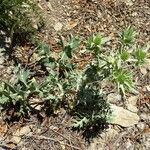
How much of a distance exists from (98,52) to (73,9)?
45.3 inches

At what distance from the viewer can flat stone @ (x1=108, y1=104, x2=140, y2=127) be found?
10.8 ft

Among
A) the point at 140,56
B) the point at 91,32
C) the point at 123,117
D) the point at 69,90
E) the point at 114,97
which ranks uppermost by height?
the point at 140,56

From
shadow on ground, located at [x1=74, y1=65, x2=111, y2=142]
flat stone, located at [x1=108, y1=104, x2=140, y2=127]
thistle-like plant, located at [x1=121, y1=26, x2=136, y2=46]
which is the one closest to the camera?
thistle-like plant, located at [x1=121, y1=26, x2=136, y2=46]

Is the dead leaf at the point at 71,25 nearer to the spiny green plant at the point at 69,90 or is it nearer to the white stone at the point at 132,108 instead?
the spiny green plant at the point at 69,90

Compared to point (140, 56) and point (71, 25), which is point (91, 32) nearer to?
point (71, 25)

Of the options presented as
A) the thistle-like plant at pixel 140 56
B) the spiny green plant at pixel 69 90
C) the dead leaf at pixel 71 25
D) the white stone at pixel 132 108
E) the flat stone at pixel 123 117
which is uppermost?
the thistle-like plant at pixel 140 56

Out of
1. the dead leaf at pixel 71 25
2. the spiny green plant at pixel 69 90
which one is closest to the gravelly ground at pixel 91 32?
the dead leaf at pixel 71 25

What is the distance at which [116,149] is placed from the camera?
3172mm

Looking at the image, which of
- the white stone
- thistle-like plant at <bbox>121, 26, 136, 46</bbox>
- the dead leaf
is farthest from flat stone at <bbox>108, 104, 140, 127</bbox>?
the dead leaf

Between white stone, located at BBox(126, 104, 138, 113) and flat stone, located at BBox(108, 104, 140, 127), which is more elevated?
white stone, located at BBox(126, 104, 138, 113)

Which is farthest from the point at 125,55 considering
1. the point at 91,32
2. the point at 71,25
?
the point at 71,25

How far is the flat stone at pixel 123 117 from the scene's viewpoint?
3305 mm

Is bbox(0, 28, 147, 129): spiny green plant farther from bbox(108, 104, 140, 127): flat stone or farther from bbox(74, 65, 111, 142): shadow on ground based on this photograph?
bbox(108, 104, 140, 127): flat stone

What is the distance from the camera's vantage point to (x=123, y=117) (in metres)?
3.33
